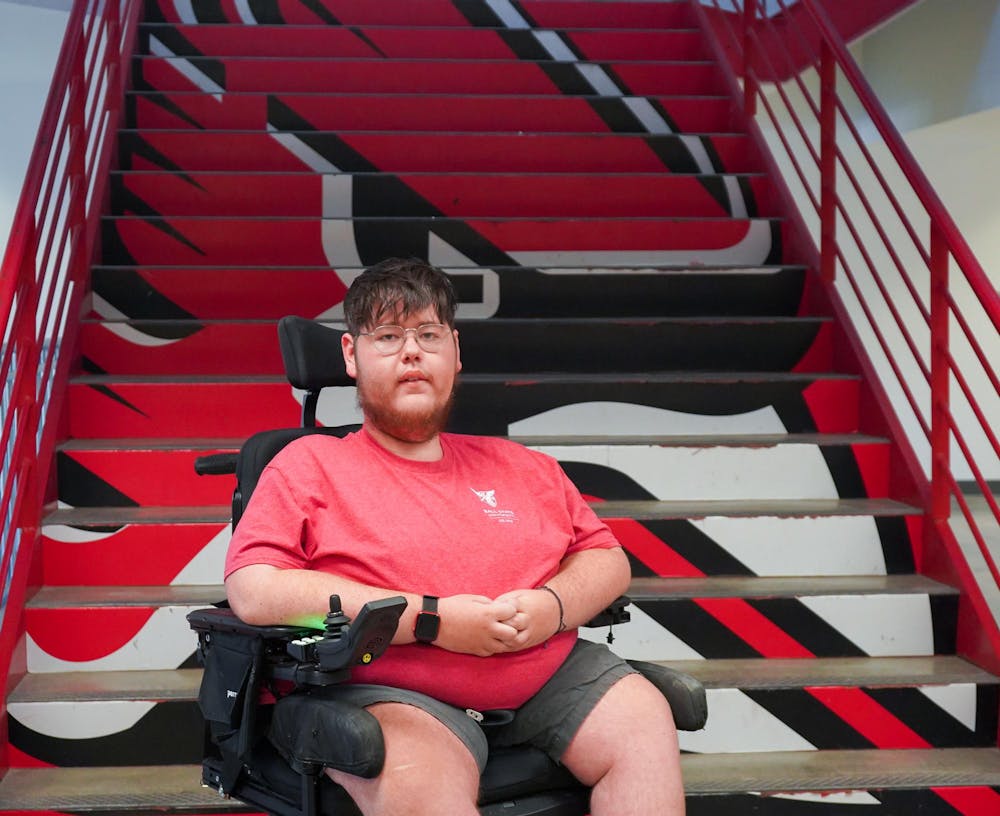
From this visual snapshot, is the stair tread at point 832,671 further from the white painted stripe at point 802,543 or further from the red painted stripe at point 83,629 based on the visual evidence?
the red painted stripe at point 83,629

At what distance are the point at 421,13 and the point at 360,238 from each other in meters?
1.58

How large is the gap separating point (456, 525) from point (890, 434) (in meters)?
1.65

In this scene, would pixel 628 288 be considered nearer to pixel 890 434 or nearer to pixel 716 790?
pixel 890 434

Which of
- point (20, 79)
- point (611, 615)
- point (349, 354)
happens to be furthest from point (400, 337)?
point (20, 79)

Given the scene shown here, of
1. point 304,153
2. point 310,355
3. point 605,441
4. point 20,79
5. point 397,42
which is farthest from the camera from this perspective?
point 20,79

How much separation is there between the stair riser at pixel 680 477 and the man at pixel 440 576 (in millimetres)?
992

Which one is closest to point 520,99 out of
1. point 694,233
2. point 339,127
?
point 339,127

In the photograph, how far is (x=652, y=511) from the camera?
9.67ft

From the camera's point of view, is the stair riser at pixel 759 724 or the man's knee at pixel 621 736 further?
the stair riser at pixel 759 724

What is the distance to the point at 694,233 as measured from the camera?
389 centimetres

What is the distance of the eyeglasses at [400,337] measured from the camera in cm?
195

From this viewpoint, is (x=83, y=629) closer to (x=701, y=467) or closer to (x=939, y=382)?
(x=701, y=467)

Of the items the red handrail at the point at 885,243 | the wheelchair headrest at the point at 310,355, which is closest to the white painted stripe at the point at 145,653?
the wheelchair headrest at the point at 310,355

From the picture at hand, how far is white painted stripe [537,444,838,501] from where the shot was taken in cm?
309
